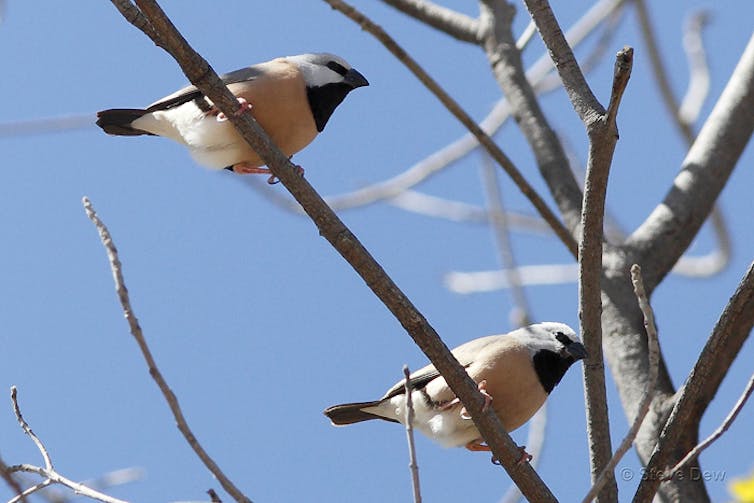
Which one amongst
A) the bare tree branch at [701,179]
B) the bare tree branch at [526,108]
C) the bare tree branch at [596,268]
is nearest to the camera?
the bare tree branch at [596,268]

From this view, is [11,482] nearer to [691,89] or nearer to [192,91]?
[192,91]

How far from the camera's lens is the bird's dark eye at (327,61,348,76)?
16.8 ft

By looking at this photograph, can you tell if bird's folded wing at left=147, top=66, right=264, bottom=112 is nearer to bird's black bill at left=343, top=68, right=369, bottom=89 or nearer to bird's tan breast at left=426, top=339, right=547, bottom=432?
bird's black bill at left=343, top=68, right=369, bottom=89

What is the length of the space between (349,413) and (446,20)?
2754 millimetres

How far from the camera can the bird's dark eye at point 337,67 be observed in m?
5.13

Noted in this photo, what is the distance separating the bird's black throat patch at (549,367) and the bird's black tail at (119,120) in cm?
222

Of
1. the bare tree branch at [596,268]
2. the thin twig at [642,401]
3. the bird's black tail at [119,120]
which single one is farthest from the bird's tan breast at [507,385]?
the bird's black tail at [119,120]

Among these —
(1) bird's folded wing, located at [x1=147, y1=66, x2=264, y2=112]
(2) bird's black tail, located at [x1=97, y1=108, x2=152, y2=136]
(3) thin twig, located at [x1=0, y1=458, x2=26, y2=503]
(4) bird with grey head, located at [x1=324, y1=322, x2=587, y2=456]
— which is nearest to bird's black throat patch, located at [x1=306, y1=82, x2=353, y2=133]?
(1) bird's folded wing, located at [x1=147, y1=66, x2=264, y2=112]

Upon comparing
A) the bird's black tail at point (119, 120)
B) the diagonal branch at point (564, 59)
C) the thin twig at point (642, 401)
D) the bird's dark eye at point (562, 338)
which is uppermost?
the bird's black tail at point (119, 120)

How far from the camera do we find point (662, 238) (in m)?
5.40

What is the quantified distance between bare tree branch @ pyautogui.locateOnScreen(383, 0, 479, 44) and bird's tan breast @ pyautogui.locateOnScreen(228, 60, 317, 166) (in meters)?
1.99

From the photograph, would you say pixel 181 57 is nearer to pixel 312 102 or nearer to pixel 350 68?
pixel 312 102

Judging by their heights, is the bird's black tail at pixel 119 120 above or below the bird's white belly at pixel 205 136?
above

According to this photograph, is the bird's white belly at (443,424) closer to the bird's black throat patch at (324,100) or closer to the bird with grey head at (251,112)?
the bird with grey head at (251,112)
